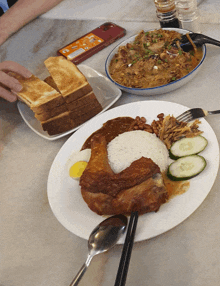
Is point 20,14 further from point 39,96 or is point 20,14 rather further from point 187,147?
point 187,147

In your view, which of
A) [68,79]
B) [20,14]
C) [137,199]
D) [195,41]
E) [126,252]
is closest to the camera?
[126,252]

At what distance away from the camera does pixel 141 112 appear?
4.86ft

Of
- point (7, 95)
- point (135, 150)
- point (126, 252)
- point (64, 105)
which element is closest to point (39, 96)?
point (64, 105)

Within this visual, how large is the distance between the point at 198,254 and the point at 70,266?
0.45m

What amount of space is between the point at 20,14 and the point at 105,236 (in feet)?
7.87

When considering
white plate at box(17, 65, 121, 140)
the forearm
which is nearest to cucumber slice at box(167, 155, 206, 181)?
white plate at box(17, 65, 121, 140)

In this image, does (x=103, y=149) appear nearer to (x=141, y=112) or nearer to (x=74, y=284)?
(x=141, y=112)

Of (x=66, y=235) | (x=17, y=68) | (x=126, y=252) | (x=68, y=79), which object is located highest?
(x=17, y=68)

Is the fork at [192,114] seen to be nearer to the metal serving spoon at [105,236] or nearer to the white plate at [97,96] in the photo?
the white plate at [97,96]

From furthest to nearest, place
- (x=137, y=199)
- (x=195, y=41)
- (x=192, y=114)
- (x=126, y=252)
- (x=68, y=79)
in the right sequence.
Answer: (x=68, y=79) → (x=195, y=41) → (x=192, y=114) → (x=137, y=199) → (x=126, y=252)

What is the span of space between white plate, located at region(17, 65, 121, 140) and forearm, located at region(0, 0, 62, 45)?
1.16 m

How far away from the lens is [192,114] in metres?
1.33

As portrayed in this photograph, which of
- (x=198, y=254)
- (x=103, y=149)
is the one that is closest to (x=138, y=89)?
(x=103, y=149)

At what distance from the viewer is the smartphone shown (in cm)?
206
